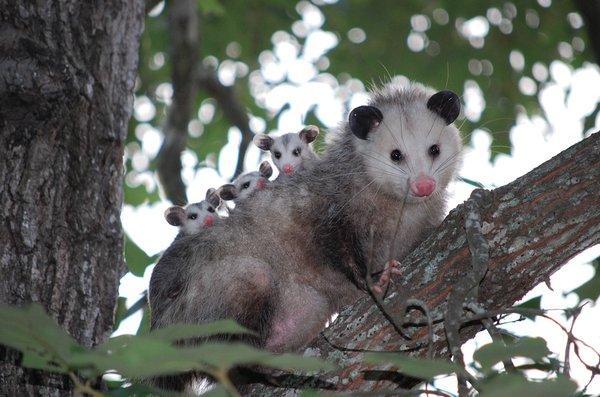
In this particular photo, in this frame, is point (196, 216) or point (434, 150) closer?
point (434, 150)

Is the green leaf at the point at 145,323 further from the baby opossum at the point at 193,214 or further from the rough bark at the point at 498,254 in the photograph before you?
the rough bark at the point at 498,254

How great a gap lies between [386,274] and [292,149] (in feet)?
4.93

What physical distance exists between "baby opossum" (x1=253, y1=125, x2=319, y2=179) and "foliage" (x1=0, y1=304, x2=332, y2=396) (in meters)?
2.21

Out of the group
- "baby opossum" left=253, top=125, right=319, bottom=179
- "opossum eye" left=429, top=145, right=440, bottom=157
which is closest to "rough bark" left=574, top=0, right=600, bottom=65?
"opossum eye" left=429, top=145, right=440, bottom=157

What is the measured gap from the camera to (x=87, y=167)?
2.41 m

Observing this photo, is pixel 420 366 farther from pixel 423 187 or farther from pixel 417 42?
pixel 417 42

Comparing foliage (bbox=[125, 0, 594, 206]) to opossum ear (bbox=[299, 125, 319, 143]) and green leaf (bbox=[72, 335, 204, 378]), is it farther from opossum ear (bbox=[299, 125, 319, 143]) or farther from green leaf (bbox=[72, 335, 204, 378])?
green leaf (bbox=[72, 335, 204, 378])

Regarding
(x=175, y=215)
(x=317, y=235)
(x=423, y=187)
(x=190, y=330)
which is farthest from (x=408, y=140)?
(x=190, y=330)

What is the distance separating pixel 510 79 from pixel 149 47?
233 cm

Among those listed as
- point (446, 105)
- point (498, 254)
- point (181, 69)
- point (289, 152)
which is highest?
point (181, 69)

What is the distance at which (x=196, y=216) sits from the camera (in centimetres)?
340

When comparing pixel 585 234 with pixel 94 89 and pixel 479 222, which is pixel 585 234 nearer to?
pixel 479 222

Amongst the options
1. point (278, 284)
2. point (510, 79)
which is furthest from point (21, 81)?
point (510, 79)

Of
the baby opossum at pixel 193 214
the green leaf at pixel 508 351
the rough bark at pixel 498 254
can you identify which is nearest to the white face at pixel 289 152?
the baby opossum at pixel 193 214
